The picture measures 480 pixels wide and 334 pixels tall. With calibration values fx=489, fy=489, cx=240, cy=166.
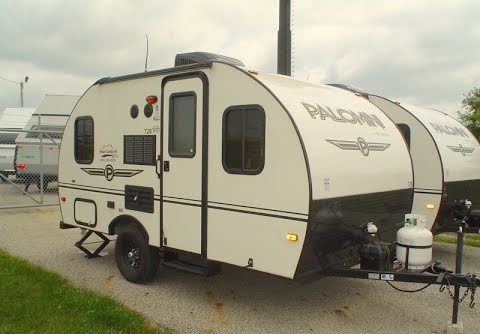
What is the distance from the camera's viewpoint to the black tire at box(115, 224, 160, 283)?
6.20 metres

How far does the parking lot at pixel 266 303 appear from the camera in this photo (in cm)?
511

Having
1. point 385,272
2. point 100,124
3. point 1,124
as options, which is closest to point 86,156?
point 100,124

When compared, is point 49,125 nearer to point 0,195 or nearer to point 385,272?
point 0,195

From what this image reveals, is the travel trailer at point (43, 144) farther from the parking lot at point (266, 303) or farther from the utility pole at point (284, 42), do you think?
the parking lot at point (266, 303)

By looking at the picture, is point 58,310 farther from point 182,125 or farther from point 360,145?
point 360,145

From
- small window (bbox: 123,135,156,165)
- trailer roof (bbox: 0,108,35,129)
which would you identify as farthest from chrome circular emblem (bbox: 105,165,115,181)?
trailer roof (bbox: 0,108,35,129)

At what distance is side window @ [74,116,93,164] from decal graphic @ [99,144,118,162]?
1.02 ft

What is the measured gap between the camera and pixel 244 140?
498cm

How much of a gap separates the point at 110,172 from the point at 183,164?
1.61 meters

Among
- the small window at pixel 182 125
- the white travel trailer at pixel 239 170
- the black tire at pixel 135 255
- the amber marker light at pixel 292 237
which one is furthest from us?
the black tire at pixel 135 255

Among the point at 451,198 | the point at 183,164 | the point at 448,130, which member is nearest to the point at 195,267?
the point at 183,164

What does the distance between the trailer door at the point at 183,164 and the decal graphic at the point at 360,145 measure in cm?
146

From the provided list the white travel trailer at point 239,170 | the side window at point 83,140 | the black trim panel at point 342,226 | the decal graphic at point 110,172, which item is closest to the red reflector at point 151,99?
the white travel trailer at point 239,170

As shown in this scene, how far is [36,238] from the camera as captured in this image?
9305mm
